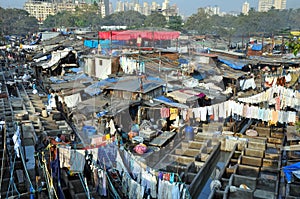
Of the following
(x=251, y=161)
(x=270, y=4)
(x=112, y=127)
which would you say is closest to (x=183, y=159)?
(x=251, y=161)

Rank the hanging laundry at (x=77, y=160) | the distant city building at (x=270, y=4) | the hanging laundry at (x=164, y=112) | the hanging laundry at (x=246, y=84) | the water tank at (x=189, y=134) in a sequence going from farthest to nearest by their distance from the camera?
the distant city building at (x=270, y=4) < the hanging laundry at (x=246, y=84) < the water tank at (x=189, y=134) < the hanging laundry at (x=164, y=112) < the hanging laundry at (x=77, y=160)

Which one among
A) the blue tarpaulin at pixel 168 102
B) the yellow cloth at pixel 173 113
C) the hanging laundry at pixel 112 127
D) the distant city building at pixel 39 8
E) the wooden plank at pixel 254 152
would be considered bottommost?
the wooden plank at pixel 254 152

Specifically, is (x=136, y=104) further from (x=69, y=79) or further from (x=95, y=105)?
(x=69, y=79)

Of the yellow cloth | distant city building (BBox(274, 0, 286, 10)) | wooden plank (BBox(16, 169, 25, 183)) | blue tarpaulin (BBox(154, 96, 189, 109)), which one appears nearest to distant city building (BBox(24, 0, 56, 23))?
distant city building (BBox(274, 0, 286, 10))

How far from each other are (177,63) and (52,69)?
1138cm

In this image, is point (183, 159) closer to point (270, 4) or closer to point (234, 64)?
point (234, 64)

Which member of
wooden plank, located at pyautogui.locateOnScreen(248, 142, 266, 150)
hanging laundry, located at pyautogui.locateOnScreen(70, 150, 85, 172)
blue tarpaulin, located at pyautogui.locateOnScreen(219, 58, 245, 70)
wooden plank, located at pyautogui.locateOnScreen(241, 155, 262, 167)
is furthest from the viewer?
blue tarpaulin, located at pyautogui.locateOnScreen(219, 58, 245, 70)

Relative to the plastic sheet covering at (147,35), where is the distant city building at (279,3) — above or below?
above

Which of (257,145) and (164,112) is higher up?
(164,112)

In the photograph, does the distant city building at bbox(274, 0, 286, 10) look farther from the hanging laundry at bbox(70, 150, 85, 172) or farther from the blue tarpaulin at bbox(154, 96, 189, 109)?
the hanging laundry at bbox(70, 150, 85, 172)

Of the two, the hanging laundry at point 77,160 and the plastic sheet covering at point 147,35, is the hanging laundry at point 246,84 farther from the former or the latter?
the hanging laundry at point 77,160

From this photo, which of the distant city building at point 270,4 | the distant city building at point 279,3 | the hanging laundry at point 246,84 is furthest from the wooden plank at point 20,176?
the distant city building at point 279,3

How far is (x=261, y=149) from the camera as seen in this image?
14.9 metres

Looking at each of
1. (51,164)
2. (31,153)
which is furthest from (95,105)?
(51,164)
